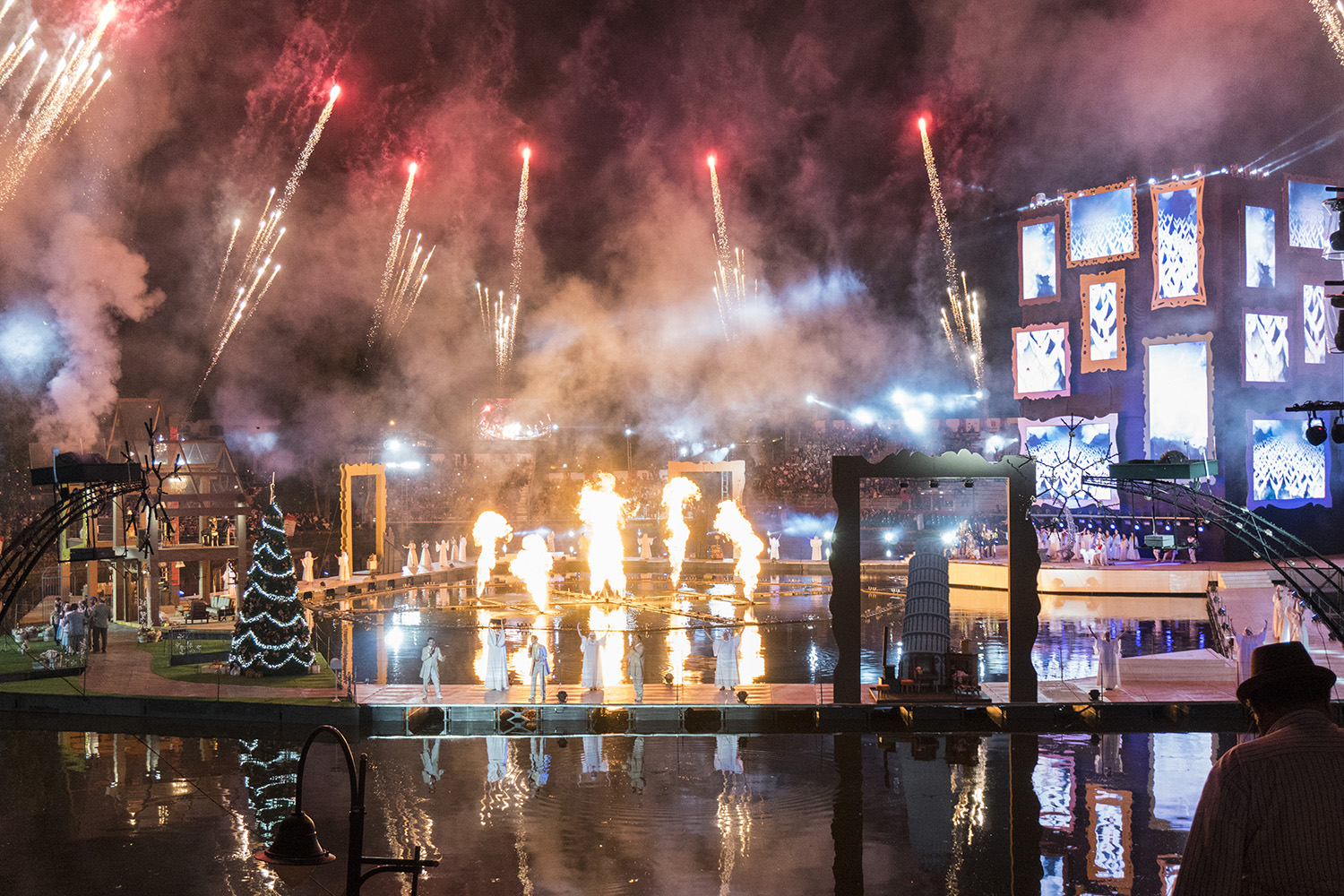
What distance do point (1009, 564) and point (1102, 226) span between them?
27.4 meters

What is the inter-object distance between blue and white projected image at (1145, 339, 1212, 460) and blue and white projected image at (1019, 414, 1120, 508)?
1722 millimetres

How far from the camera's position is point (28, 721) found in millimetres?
17594

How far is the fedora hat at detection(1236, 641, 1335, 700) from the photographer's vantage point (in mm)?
3330

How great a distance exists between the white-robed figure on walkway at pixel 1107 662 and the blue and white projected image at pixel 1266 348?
23.2 metres

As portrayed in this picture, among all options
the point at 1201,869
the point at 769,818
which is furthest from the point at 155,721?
the point at 1201,869

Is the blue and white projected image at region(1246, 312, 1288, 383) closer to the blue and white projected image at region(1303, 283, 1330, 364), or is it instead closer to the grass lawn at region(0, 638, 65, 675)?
the blue and white projected image at region(1303, 283, 1330, 364)

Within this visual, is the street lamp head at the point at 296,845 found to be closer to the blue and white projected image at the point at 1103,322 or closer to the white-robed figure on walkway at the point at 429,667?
the white-robed figure on walkway at the point at 429,667

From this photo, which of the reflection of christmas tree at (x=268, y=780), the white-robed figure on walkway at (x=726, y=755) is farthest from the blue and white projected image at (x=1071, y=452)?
the reflection of christmas tree at (x=268, y=780)

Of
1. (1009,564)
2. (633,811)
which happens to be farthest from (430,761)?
(1009,564)

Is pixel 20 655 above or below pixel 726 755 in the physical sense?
above

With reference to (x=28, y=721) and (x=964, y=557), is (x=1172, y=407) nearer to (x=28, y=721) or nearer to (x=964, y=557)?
(x=964, y=557)

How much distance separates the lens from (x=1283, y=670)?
3367 millimetres

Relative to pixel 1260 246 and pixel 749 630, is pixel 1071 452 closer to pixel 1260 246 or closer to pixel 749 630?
pixel 1260 246

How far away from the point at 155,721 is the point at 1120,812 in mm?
15475
